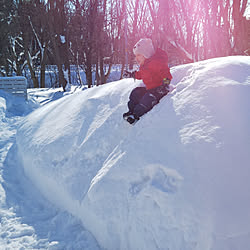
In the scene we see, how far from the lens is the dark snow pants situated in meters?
2.51

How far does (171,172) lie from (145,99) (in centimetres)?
114

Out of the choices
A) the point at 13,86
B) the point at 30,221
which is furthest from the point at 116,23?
the point at 30,221

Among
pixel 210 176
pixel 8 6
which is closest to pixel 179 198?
pixel 210 176

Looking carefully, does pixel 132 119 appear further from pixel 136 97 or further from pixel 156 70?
pixel 156 70

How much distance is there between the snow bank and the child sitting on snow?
143 millimetres

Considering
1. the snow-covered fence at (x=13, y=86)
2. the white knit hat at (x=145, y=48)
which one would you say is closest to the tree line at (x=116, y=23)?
the snow-covered fence at (x=13, y=86)

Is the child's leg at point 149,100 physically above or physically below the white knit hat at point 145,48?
below

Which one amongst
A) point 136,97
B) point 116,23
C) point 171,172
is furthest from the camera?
point 116,23

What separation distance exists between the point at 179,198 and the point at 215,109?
0.90m

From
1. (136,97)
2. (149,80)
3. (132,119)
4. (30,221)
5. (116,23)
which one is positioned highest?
(116,23)

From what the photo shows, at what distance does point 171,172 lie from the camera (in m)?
1.60

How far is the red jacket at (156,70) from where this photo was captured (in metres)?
2.70

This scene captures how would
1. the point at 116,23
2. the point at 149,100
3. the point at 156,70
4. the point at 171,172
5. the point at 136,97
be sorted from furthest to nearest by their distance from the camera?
the point at 116,23 → the point at 136,97 → the point at 156,70 → the point at 149,100 → the point at 171,172

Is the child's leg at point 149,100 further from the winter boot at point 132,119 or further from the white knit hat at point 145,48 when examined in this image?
the white knit hat at point 145,48
